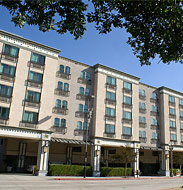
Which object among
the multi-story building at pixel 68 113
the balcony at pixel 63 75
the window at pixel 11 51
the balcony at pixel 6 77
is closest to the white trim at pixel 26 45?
the multi-story building at pixel 68 113

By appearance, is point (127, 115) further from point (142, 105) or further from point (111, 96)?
point (142, 105)

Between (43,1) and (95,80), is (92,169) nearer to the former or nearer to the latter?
(95,80)

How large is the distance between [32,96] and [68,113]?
6877 millimetres

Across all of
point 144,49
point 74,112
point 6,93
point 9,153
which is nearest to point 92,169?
point 74,112

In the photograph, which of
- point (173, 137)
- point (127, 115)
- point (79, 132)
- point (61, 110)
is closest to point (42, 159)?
point (79, 132)

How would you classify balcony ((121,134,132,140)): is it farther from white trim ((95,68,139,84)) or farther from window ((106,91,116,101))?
white trim ((95,68,139,84))

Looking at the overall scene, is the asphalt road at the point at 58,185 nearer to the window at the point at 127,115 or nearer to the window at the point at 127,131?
the window at the point at 127,131

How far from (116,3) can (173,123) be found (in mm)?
46052

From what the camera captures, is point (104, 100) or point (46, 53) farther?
point (104, 100)

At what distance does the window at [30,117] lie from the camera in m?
31.8

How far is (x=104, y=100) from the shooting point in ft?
132

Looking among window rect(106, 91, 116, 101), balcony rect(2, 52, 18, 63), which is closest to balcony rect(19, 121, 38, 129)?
balcony rect(2, 52, 18, 63)

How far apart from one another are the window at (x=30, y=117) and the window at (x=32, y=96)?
1.90 m

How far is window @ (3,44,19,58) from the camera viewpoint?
32025 millimetres
